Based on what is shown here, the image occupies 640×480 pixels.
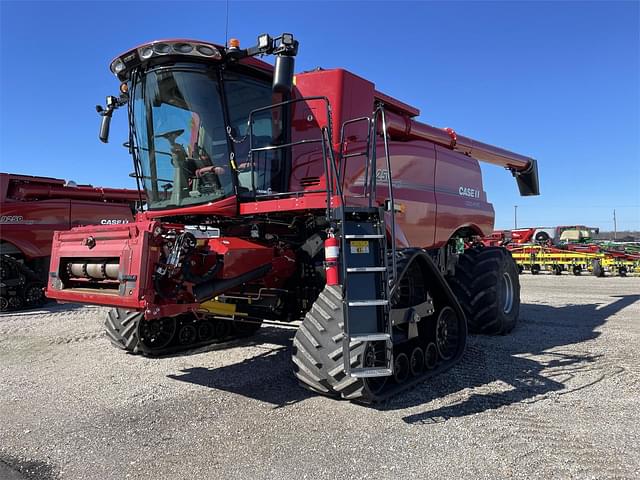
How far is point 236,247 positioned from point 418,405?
2.12 meters

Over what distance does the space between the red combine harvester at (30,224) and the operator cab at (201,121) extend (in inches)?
273

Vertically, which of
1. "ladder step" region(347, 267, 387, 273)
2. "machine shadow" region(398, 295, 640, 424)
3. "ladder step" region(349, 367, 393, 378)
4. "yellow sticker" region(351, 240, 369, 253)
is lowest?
"machine shadow" region(398, 295, 640, 424)

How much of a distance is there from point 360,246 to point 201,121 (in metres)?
2.09

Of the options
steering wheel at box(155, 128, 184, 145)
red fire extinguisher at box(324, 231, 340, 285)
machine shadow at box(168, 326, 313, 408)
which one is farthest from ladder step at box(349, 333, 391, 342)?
steering wheel at box(155, 128, 184, 145)

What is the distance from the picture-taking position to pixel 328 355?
390 cm

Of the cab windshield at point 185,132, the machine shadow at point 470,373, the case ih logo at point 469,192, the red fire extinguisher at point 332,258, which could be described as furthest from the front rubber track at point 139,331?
the case ih logo at point 469,192

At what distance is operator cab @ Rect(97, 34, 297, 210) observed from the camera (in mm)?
4824

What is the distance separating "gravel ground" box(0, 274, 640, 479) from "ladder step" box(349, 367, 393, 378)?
0.37 m

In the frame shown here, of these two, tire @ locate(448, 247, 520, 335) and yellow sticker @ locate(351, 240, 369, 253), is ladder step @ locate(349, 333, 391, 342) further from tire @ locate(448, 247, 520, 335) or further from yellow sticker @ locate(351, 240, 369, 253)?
tire @ locate(448, 247, 520, 335)

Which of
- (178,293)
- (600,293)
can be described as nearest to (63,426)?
(178,293)

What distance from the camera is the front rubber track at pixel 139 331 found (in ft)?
18.9

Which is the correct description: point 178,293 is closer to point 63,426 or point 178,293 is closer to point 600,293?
point 63,426

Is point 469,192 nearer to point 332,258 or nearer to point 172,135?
point 332,258

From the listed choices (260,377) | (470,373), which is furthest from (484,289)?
(260,377)
